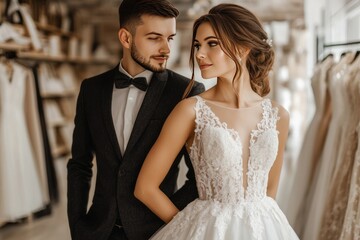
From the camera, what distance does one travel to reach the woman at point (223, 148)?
5.36 ft

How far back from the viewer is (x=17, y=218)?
4539 mm

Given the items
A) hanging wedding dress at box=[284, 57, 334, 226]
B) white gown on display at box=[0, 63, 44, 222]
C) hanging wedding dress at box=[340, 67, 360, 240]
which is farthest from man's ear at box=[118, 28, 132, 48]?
white gown on display at box=[0, 63, 44, 222]

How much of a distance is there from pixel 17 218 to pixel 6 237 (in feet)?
0.61

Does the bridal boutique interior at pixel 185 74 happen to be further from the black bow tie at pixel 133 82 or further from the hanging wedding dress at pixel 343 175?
the black bow tie at pixel 133 82

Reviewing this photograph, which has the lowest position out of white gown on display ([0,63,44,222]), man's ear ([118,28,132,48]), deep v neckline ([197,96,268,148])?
white gown on display ([0,63,44,222])

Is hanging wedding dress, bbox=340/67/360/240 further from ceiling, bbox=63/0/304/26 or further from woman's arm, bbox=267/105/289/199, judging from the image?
ceiling, bbox=63/0/304/26

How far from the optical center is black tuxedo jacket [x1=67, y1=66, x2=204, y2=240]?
5.83 ft

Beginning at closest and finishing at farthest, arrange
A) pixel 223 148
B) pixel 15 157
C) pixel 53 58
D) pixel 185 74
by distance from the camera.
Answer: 1. pixel 223 148
2. pixel 15 157
3. pixel 185 74
4. pixel 53 58

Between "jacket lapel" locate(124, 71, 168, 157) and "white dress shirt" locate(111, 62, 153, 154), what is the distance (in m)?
0.05

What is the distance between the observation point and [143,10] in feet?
5.81

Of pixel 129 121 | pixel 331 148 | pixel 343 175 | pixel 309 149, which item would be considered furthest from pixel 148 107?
pixel 309 149

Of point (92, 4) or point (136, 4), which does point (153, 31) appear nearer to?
point (136, 4)

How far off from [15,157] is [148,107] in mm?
3246

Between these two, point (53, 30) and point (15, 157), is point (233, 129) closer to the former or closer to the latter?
point (15, 157)
